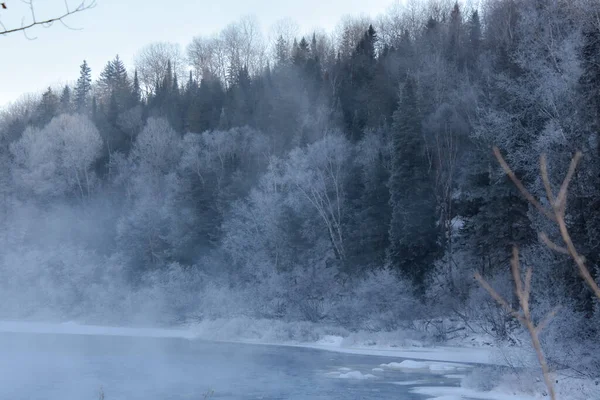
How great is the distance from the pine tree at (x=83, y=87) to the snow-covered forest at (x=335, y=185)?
622cm

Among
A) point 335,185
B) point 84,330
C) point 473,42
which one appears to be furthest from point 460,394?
point 473,42

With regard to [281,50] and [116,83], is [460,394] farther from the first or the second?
[116,83]

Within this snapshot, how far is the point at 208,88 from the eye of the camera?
71812 millimetres

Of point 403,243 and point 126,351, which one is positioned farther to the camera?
point 403,243

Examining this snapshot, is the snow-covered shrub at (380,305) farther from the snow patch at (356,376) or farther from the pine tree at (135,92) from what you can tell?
the pine tree at (135,92)

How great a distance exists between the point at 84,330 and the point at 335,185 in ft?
64.6

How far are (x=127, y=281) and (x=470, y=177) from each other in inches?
1208

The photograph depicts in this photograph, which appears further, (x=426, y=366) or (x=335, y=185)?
(x=335, y=185)

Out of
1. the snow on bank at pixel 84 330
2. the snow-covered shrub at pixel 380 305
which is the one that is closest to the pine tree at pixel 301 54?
the snow on bank at pixel 84 330

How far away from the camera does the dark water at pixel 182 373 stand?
20.6 meters

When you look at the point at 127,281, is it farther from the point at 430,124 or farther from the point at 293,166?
the point at 430,124

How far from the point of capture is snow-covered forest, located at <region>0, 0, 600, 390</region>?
22.8 meters

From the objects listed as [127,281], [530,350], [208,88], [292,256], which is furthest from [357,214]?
[208,88]

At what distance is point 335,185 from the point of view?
4481cm
